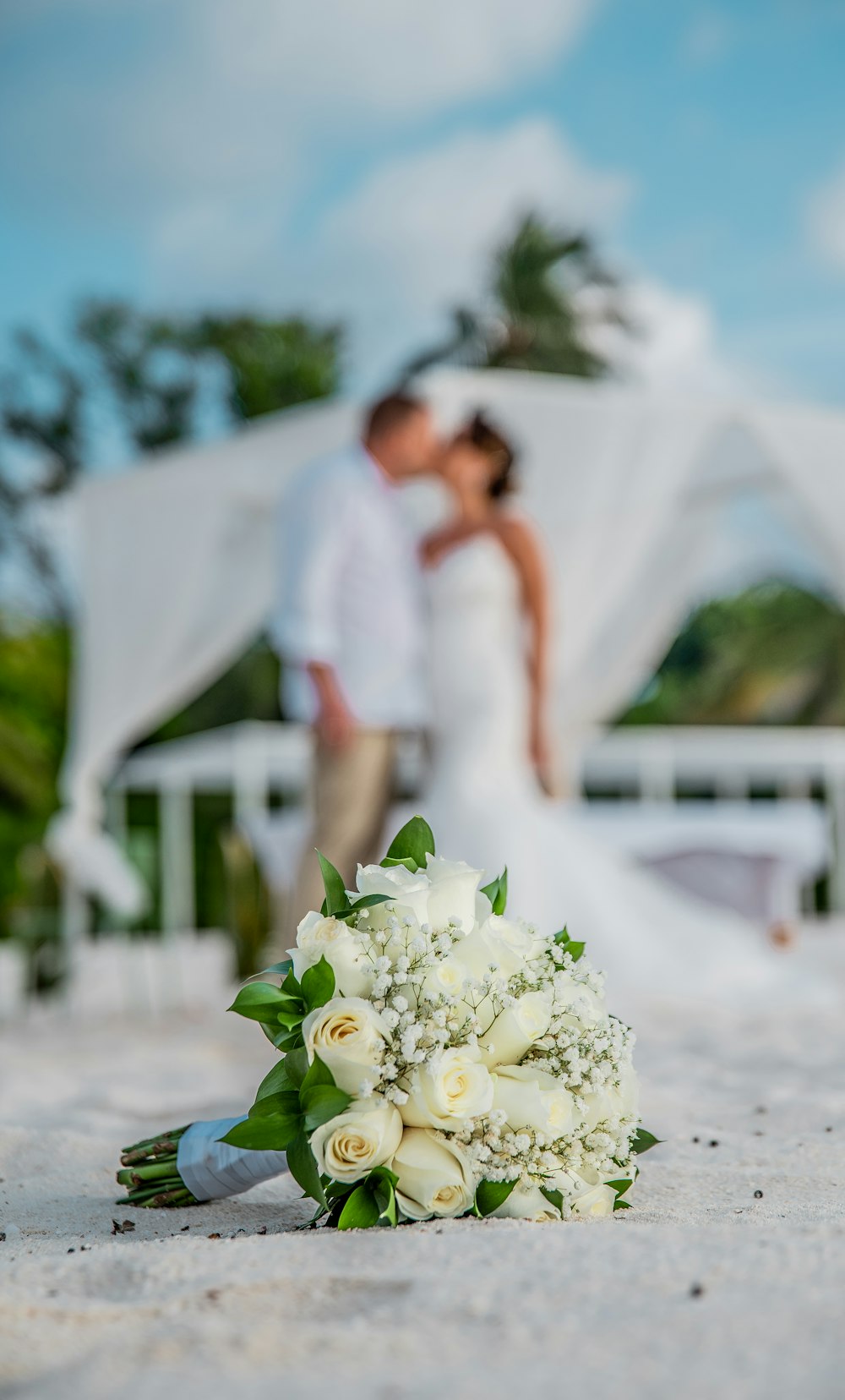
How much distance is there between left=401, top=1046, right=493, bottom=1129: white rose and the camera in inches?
52.1

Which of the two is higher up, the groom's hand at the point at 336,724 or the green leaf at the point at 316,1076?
the groom's hand at the point at 336,724

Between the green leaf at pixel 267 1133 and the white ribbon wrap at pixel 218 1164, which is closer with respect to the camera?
the green leaf at pixel 267 1133

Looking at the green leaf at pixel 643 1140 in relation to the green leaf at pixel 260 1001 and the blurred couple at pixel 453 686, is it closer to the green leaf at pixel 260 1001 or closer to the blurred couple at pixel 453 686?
the green leaf at pixel 260 1001

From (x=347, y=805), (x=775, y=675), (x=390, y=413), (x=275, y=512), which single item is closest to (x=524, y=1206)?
(x=347, y=805)

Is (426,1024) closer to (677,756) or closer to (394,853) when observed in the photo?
(394,853)

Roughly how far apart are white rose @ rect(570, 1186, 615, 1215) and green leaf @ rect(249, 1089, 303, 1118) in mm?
276

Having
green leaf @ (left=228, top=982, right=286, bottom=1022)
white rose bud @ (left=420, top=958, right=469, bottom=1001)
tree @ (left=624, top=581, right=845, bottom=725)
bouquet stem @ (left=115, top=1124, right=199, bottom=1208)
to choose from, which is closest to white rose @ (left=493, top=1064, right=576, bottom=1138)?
white rose bud @ (left=420, top=958, right=469, bottom=1001)

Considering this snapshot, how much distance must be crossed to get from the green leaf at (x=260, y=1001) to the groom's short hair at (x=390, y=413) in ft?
9.09

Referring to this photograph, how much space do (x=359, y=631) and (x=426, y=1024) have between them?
272cm

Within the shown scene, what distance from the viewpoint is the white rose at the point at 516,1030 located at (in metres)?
1.39

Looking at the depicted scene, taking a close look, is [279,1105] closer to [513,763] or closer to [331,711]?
[331,711]

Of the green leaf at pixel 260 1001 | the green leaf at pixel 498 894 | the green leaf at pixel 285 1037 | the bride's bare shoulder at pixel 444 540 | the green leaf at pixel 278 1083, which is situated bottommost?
the green leaf at pixel 278 1083

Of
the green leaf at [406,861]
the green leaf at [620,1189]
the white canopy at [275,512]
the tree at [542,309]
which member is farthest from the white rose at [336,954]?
the tree at [542,309]

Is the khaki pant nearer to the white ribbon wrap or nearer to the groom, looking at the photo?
the groom
